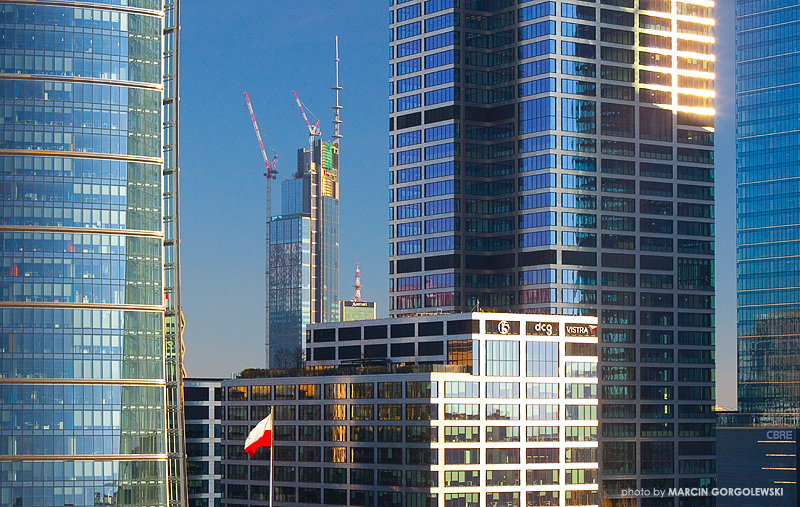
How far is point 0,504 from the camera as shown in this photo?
200 metres

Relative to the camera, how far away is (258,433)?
171 m

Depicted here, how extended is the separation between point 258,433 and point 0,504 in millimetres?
51890

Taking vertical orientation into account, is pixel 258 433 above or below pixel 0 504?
above

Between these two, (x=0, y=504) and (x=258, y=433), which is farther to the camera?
(x=0, y=504)
